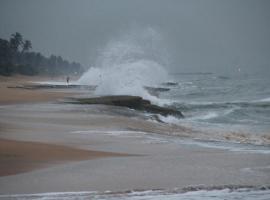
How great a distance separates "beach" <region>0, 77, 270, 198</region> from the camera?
22.4 ft

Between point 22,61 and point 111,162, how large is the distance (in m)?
108

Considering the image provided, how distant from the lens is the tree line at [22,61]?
7381 centimetres

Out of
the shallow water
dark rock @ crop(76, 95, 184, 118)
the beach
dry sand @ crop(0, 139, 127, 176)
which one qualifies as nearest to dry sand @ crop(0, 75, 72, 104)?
dark rock @ crop(76, 95, 184, 118)

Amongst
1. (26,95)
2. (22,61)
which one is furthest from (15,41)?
(26,95)

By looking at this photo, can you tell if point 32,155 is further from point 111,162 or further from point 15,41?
point 15,41

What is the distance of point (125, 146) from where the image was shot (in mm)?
10664

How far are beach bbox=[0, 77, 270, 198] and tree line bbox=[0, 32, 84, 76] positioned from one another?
59344 mm

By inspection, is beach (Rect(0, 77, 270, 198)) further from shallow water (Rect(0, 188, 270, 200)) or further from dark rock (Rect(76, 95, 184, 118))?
dark rock (Rect(76, 95, 184, 118))

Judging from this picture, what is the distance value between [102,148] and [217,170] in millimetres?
3384

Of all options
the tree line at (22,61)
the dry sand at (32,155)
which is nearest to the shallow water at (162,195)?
the dry sand at (32,155)

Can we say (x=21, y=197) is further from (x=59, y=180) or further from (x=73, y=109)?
(x=73, y=109)

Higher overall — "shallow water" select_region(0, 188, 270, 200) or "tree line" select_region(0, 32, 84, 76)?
"tree line" select_region(0, 32, 84, 76)

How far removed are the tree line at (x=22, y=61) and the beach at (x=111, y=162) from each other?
2336 inches

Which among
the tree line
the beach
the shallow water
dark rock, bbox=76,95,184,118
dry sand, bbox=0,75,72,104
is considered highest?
the tree line
